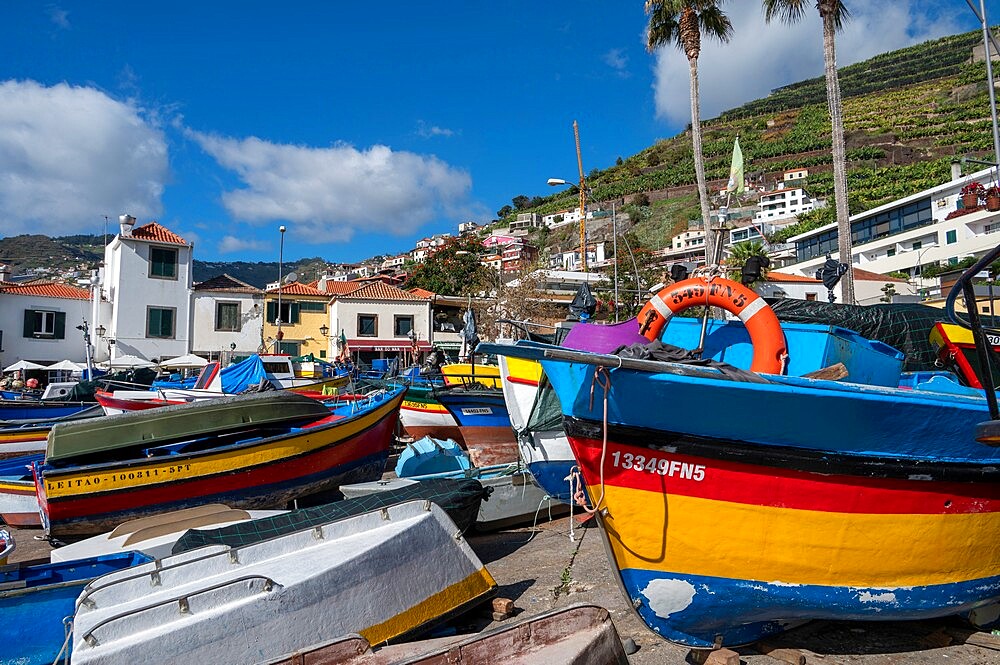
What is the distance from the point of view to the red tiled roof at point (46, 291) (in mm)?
33000

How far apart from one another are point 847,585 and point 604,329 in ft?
14.3

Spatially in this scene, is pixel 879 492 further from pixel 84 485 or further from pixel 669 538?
pixel 84 485

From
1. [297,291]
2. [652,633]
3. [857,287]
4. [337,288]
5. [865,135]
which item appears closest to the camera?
[652,633]

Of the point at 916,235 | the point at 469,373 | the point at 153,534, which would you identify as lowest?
the point at 153,534

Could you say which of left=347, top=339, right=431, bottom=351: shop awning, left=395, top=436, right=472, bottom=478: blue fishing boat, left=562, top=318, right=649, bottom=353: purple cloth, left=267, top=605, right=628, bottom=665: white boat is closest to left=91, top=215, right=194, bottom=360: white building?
left=347, top=339, right=431, bottom=351: shop awning

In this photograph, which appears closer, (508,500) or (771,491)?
(771,491)

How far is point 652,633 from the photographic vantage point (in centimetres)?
517

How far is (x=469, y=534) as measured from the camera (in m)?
8.50

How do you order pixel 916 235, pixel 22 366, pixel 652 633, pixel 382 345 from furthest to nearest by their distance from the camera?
1. pixel 916 235
2. pixel 382 345
3. pixel 22 366
4. pixel 652 633

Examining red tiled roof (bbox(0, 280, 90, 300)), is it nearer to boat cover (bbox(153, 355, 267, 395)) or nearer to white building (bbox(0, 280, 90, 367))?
white building (bbox(0, 280, 90, 367))

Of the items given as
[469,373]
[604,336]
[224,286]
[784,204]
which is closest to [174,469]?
[604,336]

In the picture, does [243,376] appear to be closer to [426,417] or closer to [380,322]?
[426,417]

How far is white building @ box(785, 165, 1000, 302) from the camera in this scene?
36.8 m

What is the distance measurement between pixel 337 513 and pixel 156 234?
1343 inches
